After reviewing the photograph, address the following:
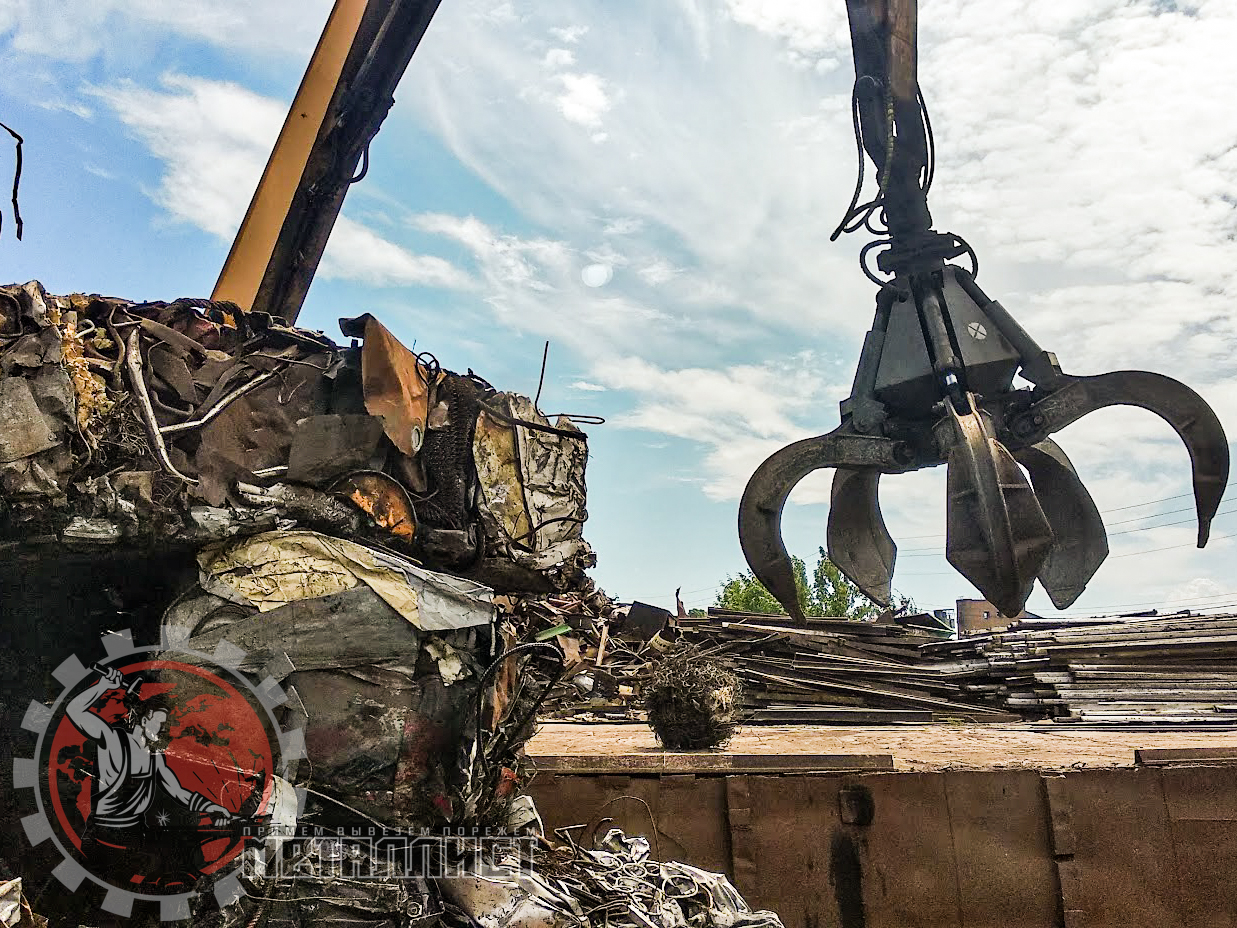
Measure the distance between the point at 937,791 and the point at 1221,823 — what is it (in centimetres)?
130

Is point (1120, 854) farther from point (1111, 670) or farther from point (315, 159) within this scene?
point (315, 159)

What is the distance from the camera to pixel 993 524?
3.45 metres

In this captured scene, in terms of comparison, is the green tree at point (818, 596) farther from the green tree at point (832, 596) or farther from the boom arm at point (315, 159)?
the boom arm at point (315, 159)

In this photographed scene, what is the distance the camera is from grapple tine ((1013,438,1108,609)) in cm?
416

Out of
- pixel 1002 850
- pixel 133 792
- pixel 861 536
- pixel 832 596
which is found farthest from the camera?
pixel 832 596

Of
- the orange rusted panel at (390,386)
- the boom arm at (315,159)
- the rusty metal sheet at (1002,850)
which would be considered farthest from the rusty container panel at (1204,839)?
the boom arm at (315,159)

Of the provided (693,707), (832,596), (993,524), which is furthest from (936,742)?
(832,596)

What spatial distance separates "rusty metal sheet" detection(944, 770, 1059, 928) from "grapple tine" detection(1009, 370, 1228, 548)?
1452 millimetres

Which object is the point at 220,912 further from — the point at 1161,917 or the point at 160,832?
the point at 1161,917

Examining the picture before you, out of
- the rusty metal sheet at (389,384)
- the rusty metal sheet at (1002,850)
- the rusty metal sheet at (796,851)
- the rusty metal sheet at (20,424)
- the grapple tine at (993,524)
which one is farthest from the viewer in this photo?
the rusty metal sheet at (796,851)

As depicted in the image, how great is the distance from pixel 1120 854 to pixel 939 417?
228cm

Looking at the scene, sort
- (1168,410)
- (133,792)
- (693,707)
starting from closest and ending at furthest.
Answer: (133,792) → (1168,410) → (693,707)

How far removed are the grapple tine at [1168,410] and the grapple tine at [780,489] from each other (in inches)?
27.1

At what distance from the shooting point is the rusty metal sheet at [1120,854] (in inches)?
167
